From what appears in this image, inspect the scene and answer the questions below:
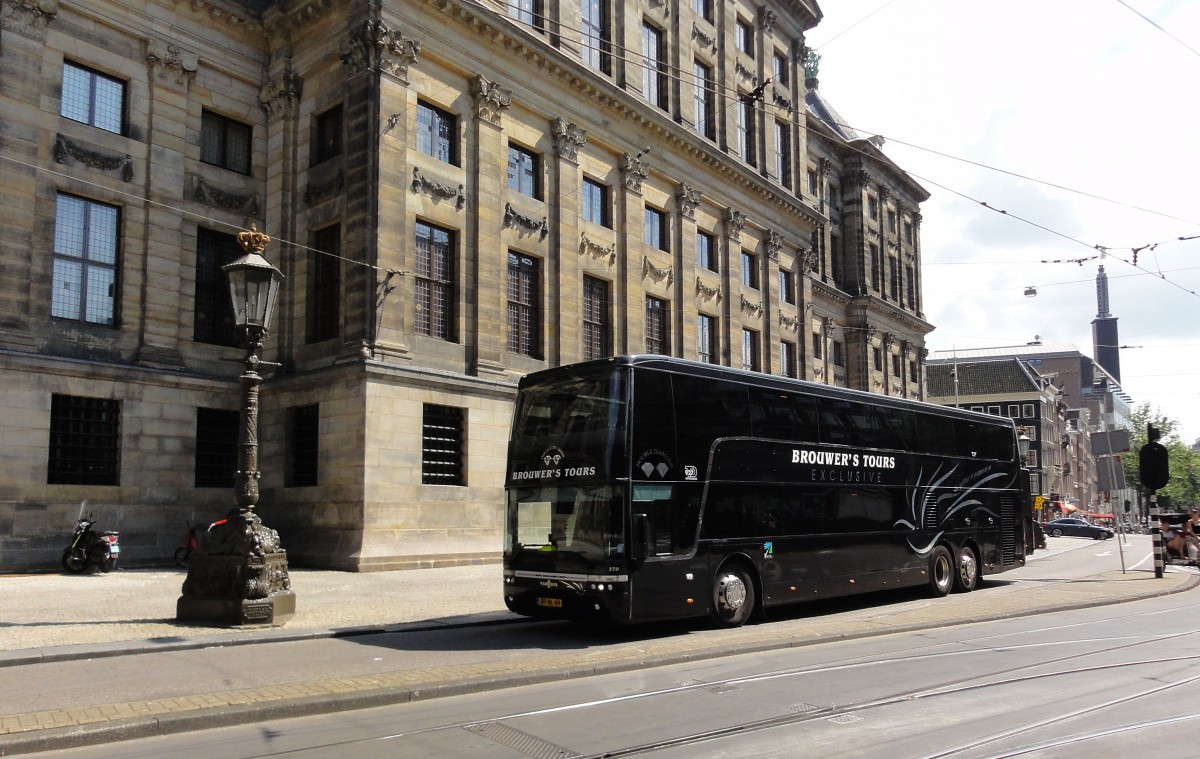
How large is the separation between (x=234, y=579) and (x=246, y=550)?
41 centimetres

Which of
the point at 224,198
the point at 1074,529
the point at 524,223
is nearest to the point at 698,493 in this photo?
Answer: the point at 524,223

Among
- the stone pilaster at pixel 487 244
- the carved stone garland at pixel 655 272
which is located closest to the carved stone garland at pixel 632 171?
the carved stone garland at pixel 655 272

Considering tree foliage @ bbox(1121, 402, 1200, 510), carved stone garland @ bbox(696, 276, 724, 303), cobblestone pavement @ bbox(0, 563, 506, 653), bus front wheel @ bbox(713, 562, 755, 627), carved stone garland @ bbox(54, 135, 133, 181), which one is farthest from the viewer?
tree foliage @ bbox(1121, 402, 1200, 510)

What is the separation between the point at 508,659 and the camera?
10805 mm

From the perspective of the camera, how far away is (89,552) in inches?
790

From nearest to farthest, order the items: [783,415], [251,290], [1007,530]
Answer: [251,290] → [783,415] → [1007,530]

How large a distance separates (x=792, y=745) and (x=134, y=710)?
5297 mm

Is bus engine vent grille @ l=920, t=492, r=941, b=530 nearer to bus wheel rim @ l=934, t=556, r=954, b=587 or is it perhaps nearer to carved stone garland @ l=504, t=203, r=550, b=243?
bus wheel rim @ l=934, t=556, r=954, b=587

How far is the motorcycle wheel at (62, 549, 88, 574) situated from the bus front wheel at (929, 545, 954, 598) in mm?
17911

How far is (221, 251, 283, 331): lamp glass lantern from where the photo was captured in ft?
44.1

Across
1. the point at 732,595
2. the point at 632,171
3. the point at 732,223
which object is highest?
the point at 632,171

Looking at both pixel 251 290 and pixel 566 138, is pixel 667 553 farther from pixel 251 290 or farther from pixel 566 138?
pixel 566 138

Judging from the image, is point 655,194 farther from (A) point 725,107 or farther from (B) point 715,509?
(B) point 715,509

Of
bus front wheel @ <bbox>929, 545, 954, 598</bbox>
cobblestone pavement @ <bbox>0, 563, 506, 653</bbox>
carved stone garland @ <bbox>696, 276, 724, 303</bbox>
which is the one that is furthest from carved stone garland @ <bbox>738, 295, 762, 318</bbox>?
bus front wheel @ <bbox>929, 545, 954, 598</bbox>
